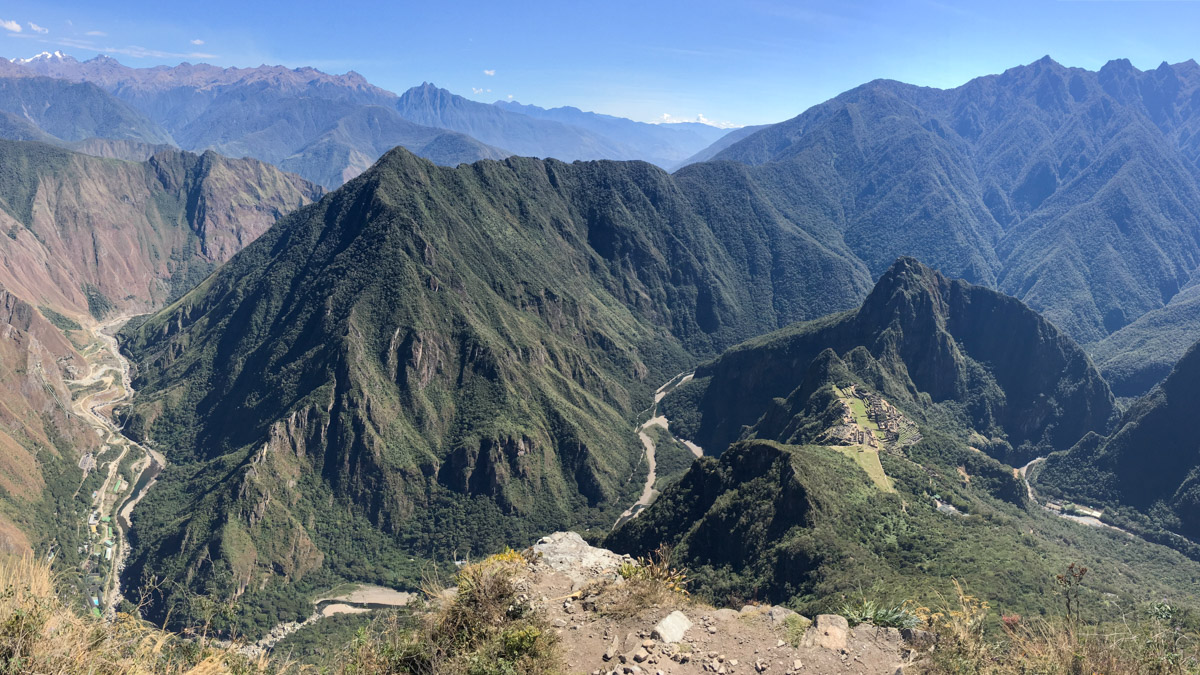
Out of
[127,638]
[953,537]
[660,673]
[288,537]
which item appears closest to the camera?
[127,638]

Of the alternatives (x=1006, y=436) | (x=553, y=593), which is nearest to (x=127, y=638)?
(x=553, y=593)

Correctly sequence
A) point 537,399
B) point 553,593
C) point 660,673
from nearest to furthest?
point 660,673
point 553,593
point 537,399

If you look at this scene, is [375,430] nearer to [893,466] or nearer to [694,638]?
[893,466]

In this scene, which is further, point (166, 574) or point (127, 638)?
point (166, 574)

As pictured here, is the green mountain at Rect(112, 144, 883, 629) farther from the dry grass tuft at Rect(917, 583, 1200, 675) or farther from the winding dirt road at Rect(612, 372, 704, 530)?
the dry grass tuft at Rect(917, 583, 1200, 675)

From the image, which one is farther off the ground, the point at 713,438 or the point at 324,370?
the point at 324,370

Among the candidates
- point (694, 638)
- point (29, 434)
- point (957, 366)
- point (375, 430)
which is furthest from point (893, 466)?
point (29, 434)

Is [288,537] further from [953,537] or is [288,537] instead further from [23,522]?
[953,537]
